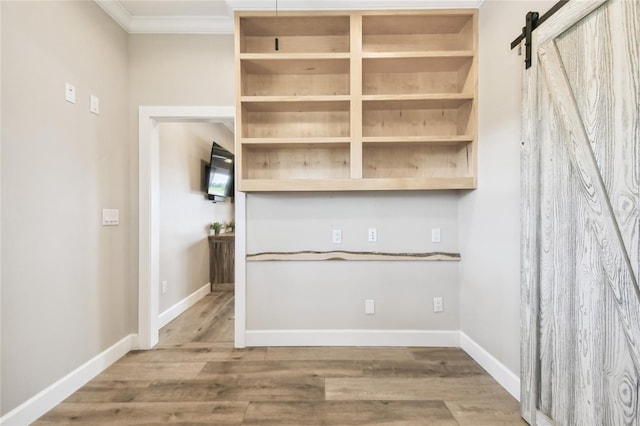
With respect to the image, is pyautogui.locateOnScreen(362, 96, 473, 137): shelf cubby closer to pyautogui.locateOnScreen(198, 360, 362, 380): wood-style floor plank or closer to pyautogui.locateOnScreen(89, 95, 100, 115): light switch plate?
pyautogui.locateOnScreen(198, 360, 362, 380): wood-style floor plank

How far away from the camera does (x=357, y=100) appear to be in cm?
213

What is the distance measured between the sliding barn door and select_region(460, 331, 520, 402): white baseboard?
21 cm

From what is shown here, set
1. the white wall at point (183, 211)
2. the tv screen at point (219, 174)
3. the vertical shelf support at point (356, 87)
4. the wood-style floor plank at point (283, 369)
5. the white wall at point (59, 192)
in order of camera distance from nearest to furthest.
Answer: the white wall at point (59, 192) < the wood-style floor plank at point (283, 369) < the vertical shelf support at point (356, 87) < the white wall at point (183, 211) < the tv screen at point (219, 174)

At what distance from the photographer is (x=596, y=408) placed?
120 cm

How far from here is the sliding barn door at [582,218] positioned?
108 centimetres

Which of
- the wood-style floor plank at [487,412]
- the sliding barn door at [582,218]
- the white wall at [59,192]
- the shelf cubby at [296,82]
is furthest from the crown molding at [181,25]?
the wood-style floor plank at [487,412]

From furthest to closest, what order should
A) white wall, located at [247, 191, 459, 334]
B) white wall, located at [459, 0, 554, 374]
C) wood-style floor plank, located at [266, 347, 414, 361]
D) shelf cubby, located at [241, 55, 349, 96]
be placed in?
white wall, located at [247, 191, 459, 334] → shelf cubby, located at [241, 55, 349, 96] → wood-style floor plank, located at [266, 347, 414, 361] → white wall, located at [459, 0, 554, 374]

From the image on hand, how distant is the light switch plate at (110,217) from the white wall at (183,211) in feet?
2.76

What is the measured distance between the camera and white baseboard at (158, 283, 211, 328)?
3.03 metres

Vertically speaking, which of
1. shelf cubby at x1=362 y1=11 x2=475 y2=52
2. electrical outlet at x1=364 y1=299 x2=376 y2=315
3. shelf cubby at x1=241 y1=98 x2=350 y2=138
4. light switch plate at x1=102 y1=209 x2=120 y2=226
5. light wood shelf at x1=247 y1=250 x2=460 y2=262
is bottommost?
electrical outlet at x1=364 y1=299 x2=376 y2=315

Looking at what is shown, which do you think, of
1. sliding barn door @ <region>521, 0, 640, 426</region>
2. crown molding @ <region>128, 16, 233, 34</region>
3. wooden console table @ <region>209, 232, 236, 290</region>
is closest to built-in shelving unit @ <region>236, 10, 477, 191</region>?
crown molding @ <region>128, 16, 233, 34</region>

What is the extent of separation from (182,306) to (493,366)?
10.4 feet

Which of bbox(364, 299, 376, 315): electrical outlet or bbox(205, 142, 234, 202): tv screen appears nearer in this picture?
bbox(364, 299, 376, 315): electrical outlet

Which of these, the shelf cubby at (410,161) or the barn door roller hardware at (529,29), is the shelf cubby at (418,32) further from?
the shelf cubby at (410,161)
